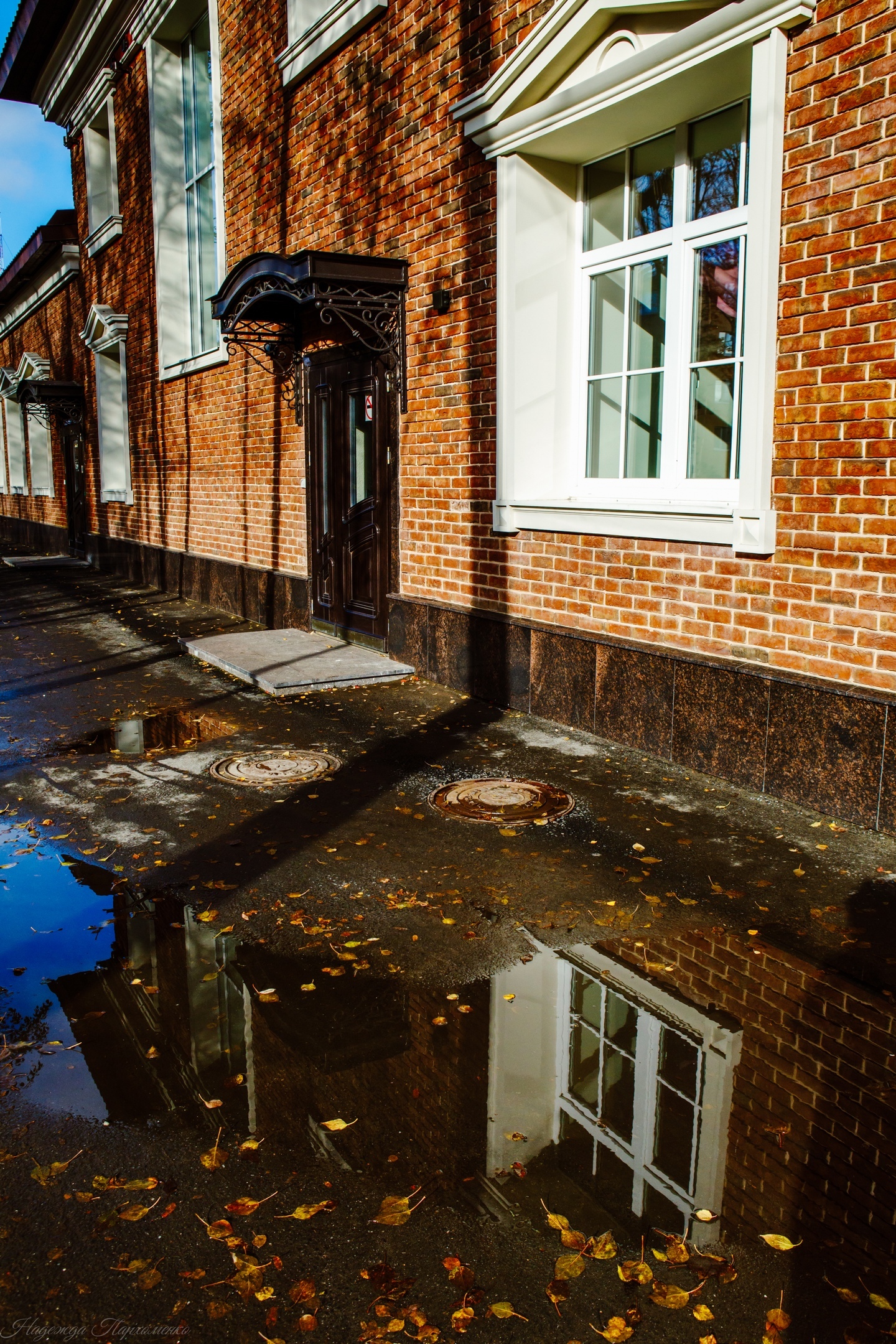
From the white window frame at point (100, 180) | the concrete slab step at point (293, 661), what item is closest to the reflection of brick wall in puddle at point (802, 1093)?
the concrete slab step at point (293, 661)

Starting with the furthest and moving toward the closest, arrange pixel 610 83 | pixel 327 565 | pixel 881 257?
1. pixel 327 565
2. pixel 610 83
3. pixel 881 257

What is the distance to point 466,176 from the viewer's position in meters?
7.29

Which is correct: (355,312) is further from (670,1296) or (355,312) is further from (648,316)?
(670,1296)

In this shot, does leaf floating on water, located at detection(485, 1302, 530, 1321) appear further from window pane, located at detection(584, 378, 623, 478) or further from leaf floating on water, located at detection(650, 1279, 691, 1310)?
window pane, located at detection(584, 378, 623, 478)

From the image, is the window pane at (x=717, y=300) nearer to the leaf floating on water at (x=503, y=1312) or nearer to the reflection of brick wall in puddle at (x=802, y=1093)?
the reflection of brick wall in puddle at (x=802, y=1093)

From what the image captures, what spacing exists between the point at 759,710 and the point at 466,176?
15.2 ft

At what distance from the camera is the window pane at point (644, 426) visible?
6234 mm

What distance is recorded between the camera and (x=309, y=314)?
965 cm

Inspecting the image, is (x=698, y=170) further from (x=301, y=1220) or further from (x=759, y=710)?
(x=301, y=1220)

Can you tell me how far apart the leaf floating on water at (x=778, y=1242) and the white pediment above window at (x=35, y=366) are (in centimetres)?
2398

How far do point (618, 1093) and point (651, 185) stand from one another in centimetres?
556

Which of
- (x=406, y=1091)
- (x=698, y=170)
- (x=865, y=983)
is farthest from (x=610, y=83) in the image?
(x=406, y=1091)

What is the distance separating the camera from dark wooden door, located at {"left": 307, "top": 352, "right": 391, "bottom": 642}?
898 cm

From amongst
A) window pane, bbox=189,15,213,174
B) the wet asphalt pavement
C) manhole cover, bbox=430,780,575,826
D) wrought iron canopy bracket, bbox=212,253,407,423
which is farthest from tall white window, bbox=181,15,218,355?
the wet asphalt pavement
